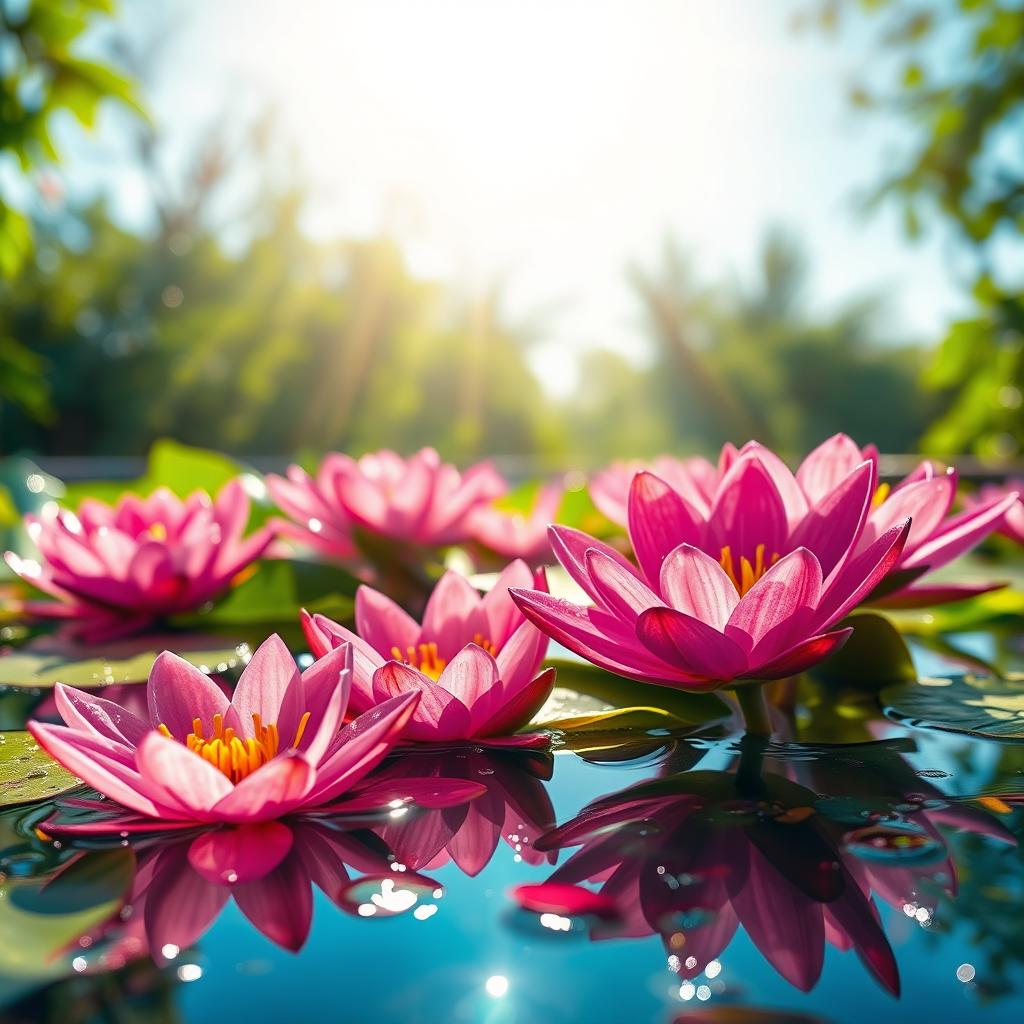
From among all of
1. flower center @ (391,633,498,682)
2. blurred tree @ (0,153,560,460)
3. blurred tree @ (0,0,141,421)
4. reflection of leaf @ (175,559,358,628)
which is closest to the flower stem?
flower center @ (391,633,498,682)

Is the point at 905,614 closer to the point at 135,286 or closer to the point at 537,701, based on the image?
the point at 537,701

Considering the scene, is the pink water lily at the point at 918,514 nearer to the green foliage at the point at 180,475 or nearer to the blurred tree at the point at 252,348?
the green foliage at the point at 180,475

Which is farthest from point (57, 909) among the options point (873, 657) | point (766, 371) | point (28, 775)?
point (766, 371)

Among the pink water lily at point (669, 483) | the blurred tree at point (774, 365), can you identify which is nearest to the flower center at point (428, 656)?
the pink water lily at point (669, 483)

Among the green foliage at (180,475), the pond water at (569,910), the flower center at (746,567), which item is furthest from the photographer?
the green foliage at (180,475)

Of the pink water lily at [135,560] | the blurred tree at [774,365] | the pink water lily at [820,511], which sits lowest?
the pink water lily at [820,511]

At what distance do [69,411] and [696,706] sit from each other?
28.5 ft

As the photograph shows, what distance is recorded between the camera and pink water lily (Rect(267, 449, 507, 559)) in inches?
32.6

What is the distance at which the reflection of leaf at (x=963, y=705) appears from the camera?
51 centimetres

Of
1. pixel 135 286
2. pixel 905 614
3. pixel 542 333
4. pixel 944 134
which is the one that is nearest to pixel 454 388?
pixel 542 333

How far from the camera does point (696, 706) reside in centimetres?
51

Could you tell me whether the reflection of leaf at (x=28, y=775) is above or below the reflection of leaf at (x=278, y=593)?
below

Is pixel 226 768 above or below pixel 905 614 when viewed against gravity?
below

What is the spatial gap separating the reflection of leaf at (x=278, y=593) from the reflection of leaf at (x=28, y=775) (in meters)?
0.29
